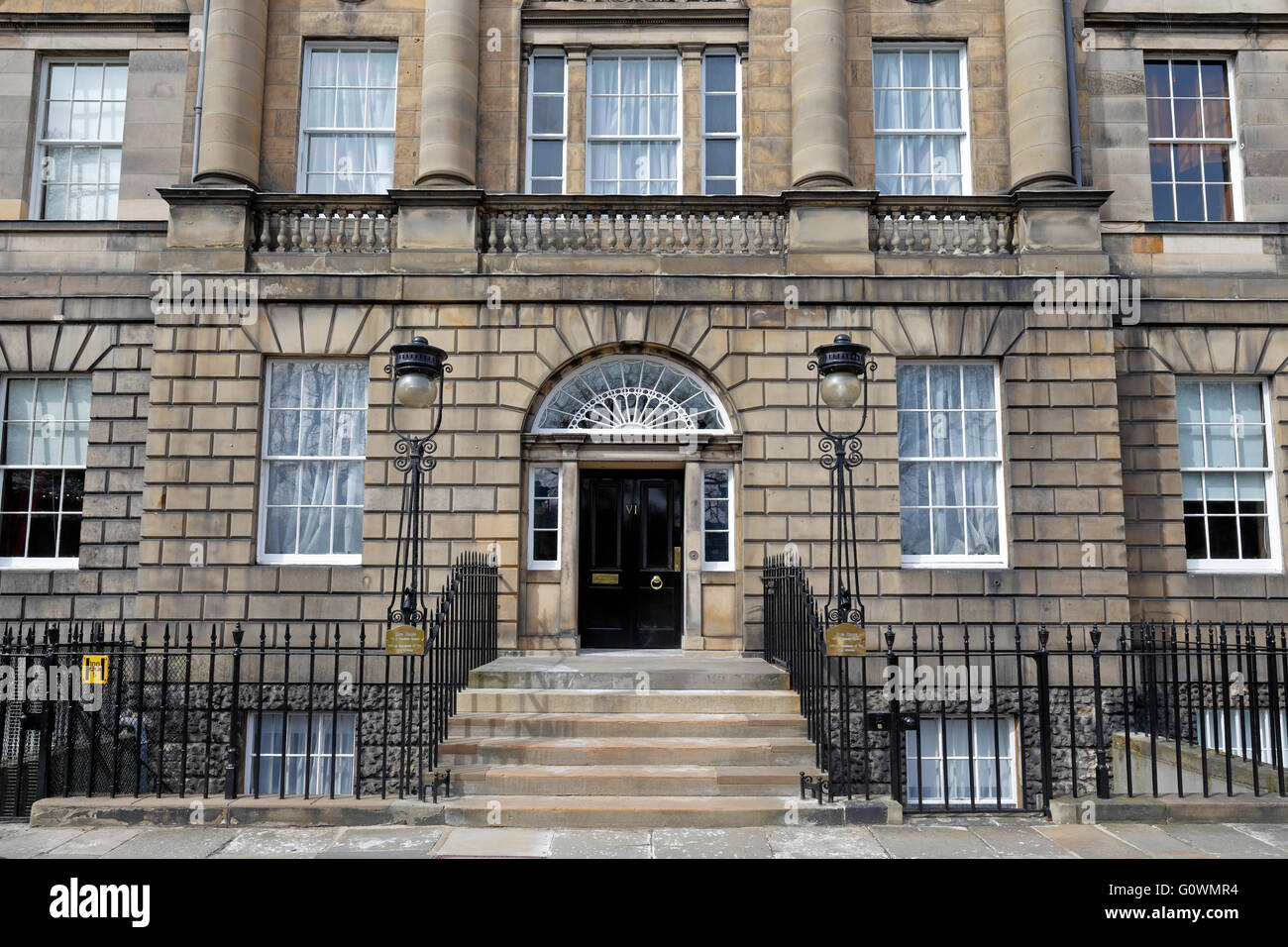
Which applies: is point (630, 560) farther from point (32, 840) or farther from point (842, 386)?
point (32, 840)

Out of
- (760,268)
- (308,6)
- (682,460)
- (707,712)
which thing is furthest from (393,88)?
(707,712)

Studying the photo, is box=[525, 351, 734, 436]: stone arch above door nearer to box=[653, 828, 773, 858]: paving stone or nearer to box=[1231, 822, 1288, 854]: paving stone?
box=[653, 828, 773, 858]: paving stone

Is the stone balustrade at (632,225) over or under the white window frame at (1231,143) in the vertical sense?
under

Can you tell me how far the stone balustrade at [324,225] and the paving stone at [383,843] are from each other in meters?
7.85

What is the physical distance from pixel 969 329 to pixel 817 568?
3.74 m

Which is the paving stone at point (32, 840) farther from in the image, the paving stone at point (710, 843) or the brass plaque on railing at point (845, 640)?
the brass plaque on railing at point (845, 640)

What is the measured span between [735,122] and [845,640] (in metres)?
8.43

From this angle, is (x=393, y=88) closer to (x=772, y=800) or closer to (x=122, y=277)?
(x=122, y=277)

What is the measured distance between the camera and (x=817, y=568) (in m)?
12.0

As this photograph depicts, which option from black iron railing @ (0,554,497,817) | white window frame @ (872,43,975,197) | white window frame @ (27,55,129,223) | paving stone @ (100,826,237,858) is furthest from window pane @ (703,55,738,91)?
paving stone @ (100,826,237,858)

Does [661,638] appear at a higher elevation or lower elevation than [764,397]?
lower

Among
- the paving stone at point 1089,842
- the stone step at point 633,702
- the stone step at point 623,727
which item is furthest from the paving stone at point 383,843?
the paving stone at point 1089,842

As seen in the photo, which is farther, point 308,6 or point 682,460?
point 308,6

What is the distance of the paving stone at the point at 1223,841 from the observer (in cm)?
695
